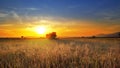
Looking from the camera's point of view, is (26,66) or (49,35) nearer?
(26,66)

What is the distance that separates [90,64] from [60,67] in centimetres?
120

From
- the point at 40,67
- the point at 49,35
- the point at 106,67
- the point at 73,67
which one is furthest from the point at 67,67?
the point at 49,35

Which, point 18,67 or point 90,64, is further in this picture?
point 90,64

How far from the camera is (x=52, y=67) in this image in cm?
536

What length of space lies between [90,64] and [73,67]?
31.6 inches

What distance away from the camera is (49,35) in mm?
74375

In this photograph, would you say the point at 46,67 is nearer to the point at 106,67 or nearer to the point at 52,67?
the point at 52,67

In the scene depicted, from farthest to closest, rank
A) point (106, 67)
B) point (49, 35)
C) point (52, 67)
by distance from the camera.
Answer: point (49, 35) → point (52, 67) → point (106, 67)

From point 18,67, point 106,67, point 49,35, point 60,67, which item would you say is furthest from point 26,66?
point 49,35

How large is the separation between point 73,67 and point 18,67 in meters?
1.96

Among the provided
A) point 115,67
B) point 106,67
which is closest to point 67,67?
point 106,67

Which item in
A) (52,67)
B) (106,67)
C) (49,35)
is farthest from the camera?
(49,35)

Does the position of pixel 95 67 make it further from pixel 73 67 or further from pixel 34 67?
pixel 34 67

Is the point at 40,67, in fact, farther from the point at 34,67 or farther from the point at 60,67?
the point at 60,67
